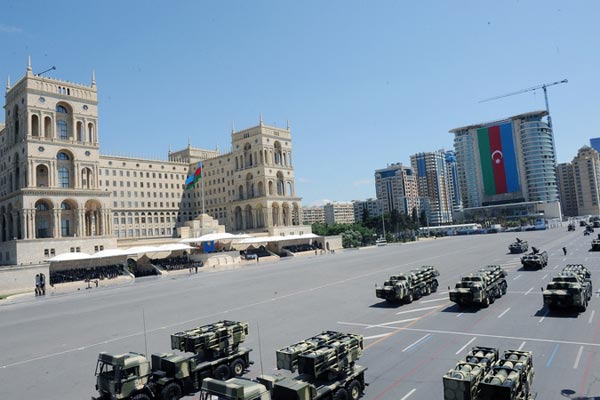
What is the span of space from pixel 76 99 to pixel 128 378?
225 ft

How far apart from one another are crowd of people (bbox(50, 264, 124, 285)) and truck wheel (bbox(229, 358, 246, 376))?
46.1m

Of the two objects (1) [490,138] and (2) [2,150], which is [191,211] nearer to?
(2) [2,150]

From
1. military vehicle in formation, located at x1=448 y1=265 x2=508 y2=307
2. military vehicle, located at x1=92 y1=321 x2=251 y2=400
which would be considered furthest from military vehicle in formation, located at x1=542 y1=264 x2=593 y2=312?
military vehicle, located at x1=92 y1=321 x2=251 y2=400

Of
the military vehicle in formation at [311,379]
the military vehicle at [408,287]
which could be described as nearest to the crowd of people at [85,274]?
the military vehicle at [408,287]

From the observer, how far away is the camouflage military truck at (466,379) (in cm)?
1155

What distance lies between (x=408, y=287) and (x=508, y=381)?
60.0 feet

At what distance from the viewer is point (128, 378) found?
45.0ft

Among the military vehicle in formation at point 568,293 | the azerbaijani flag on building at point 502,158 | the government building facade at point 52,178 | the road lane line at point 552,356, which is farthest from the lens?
the azerbaijani flag on building at point 502,158

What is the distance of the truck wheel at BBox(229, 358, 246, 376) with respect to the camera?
16656 millimetres

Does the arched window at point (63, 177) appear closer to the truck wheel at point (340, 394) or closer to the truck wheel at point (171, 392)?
the truck wheel at point (171, 392)

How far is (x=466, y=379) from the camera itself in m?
11.6

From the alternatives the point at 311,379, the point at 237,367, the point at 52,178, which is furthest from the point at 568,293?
the point at 52,178

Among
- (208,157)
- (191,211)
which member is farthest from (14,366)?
(208,157)

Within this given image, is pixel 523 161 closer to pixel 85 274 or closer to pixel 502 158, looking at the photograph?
pixel 502 158
